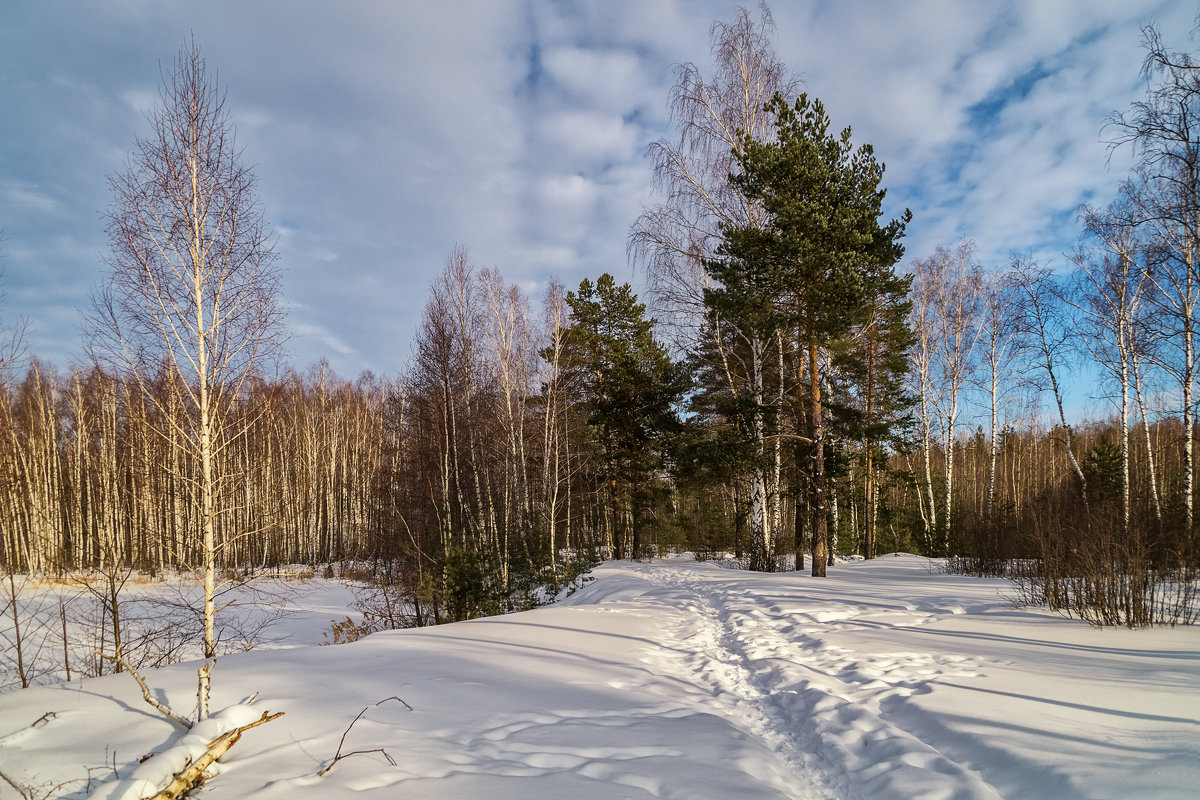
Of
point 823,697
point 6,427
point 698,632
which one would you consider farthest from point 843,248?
point 6,427

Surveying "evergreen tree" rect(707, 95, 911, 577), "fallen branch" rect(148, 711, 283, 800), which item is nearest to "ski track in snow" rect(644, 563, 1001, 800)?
"fallen branch" rect(148, 711, 283, 800)

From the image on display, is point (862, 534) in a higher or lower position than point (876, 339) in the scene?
lower

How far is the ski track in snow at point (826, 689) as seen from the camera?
126 inches

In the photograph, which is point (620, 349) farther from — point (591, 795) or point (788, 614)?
point (591, 795)

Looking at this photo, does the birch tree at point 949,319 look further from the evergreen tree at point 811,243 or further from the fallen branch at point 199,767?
the fallen branch at point 199,767

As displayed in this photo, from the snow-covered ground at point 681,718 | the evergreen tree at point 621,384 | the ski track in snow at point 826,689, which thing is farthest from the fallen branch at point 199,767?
the evergreen tree at point 621,384

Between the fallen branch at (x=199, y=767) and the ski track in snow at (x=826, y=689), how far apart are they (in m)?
3.34

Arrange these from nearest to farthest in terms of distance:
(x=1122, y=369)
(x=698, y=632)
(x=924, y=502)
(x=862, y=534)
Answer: (x=698, y=632) → (x=1122, y=369) → (x=924, y=502) → (x=862, y=534)

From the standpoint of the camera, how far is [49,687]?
4129 millimetres

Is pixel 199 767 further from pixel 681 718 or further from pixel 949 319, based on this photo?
pixel 949 319

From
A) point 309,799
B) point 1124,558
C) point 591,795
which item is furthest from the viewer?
point 1124,558

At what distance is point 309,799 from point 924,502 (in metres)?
29.3

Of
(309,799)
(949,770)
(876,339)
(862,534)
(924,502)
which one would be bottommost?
(862,534)

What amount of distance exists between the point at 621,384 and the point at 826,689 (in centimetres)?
1706
